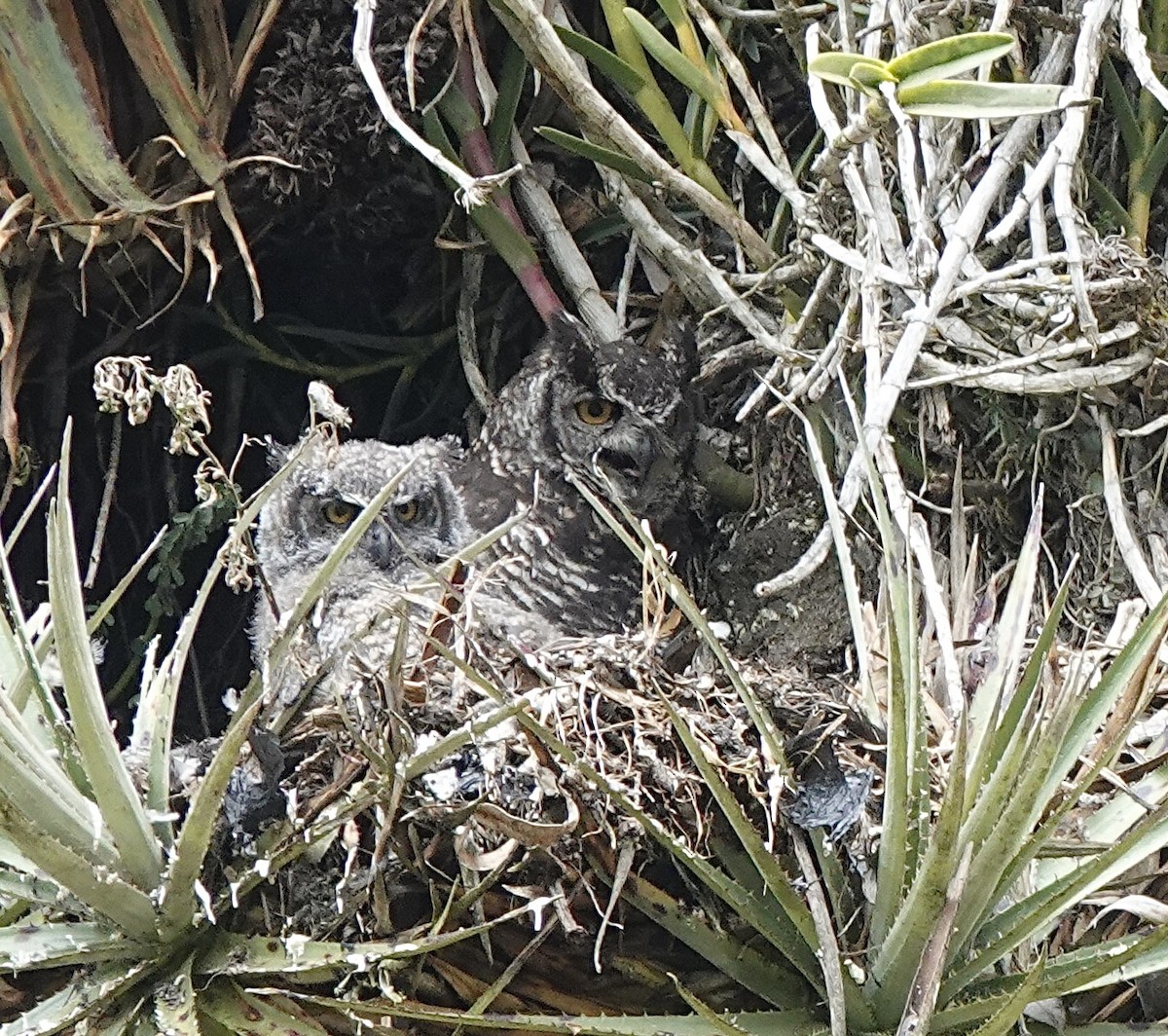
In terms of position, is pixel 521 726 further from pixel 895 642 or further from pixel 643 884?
pixel 895 642

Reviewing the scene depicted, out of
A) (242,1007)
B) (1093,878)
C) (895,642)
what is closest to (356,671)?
(242,1007)

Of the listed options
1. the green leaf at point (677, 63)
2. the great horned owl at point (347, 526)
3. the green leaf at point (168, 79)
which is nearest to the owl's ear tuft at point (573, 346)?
the great horned owl at point (347, 526)

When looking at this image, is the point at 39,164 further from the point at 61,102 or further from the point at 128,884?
the point at 128,884

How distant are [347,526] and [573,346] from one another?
465mm

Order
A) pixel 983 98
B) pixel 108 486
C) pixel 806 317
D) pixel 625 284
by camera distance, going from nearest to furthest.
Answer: pixel 983 98, pixel 806 317, pixel 108 486, pixel 625 284

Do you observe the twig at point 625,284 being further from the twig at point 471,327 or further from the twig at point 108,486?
the twig at point 108,486

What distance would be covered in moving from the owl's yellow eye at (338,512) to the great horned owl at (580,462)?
0.22m

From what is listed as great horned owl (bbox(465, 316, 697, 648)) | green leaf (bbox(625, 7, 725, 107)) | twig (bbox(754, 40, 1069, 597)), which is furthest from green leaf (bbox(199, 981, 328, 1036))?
green leaf (bbox(625, 7, 725, 107))

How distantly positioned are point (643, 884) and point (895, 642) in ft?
1.02

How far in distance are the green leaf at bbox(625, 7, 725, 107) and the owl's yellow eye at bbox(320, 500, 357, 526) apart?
0.80 m

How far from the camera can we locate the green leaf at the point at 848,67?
1292mm

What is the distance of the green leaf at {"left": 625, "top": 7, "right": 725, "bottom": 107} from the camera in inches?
76.3

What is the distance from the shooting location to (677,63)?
6.39 feet

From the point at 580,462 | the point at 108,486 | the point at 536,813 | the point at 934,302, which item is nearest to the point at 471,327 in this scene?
the point at 580,462
